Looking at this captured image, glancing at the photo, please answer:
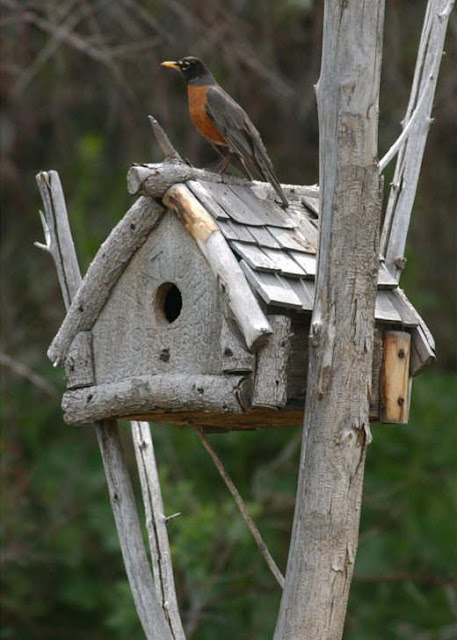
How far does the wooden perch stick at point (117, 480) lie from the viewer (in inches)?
164

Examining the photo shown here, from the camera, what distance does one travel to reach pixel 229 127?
438cm

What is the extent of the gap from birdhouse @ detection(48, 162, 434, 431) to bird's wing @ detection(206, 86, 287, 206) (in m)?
0.07

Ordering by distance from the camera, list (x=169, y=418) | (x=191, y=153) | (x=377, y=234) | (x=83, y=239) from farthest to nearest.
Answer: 1. (x=191, y=153)
2. (x=83, y=239)
3. (x=169, y=418)
4. (x=377, y=234)

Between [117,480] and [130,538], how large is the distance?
0.64ft

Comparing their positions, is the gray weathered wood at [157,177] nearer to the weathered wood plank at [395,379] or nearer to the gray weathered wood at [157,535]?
the weathered wood plank at [395,379]

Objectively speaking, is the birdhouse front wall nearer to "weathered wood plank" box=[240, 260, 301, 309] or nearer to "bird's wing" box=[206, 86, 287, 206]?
"weathered wood plank" box=[240, 260, 301, 309]

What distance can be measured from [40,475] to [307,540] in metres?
5.43

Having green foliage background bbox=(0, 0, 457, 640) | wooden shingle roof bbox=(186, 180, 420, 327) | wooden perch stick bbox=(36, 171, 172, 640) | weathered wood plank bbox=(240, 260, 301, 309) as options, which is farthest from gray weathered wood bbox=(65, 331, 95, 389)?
green foliage background bbox=(0, 0, 457, 640)

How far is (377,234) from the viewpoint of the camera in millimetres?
3605

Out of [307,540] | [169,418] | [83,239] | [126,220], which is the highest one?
[83,239]

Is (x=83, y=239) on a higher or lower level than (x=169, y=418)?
higher

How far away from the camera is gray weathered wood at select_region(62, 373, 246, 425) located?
379cm

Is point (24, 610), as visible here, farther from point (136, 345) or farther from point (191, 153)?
point (136, 345)

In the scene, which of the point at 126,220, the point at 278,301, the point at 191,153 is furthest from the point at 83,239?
the point at 278,301
